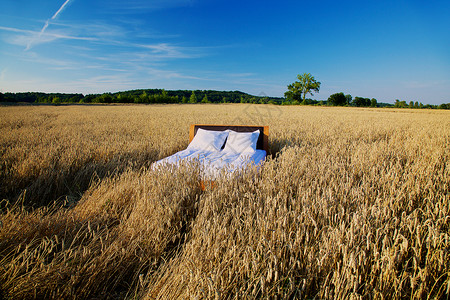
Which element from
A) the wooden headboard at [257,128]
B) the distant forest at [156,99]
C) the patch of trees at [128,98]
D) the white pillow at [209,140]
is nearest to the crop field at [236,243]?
the white pillow at [209,140]

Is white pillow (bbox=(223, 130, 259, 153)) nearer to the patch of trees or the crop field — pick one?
the crop field

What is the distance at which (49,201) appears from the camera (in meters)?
3.15

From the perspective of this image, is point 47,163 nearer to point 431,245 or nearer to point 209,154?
point 209,154

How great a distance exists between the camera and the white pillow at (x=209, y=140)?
480cm

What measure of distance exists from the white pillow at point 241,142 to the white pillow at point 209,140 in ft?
0.53

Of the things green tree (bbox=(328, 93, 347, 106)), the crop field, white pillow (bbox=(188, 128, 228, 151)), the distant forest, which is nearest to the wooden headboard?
white pillow (bbox=(188, 128, 228, 151))

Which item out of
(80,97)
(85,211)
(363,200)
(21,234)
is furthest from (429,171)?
(80,97)

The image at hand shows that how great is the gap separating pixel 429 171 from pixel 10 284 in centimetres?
432

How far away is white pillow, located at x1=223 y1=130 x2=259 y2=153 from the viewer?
15.0 ft

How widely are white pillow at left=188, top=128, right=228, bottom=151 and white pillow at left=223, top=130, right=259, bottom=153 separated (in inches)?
6.4

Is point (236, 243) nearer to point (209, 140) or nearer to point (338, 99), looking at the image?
point (209, 140)

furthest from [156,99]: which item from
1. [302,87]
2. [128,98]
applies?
[302,87]

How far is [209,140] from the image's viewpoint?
491cm

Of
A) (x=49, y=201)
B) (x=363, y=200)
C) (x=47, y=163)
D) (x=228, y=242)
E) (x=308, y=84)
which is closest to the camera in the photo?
(x=228, y=242)
